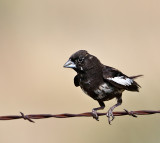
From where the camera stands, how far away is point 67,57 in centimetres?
1237

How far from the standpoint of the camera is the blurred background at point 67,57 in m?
10.1

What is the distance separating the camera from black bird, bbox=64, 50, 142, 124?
716 centimetres

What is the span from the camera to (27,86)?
38.2 ft

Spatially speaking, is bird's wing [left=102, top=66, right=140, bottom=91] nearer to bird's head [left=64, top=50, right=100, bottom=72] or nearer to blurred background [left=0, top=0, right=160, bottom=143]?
bird's head [left=64, top=50, right=100, bottom=72]


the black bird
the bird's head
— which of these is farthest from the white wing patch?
the bird's head

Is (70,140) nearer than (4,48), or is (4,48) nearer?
(70,140)

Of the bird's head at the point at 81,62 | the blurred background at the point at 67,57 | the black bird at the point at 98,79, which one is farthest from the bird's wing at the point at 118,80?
the blurred background at the point at 67,57

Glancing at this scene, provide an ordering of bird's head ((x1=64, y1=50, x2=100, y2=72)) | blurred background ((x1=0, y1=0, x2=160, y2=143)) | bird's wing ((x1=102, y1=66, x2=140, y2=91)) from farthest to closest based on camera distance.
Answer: blurred background ((x1=0, y1=0, x2=160, y2=143)) < bird's head ((x1=64, y1=50, x2=100, y2=72)) < bird's wing ((x1=102, y1=66, x2=140, y2=91))

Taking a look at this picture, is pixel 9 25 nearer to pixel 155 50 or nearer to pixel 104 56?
pixel 104 56

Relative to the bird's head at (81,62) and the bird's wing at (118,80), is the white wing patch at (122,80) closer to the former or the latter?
the bird's wing at (118,80)

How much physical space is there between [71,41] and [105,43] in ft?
2.47

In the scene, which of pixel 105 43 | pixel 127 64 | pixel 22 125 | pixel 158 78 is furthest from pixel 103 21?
pixel 22 125

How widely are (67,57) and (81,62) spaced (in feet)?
16.4

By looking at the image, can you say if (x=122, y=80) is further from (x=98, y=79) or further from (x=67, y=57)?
(x=67, y=57)
